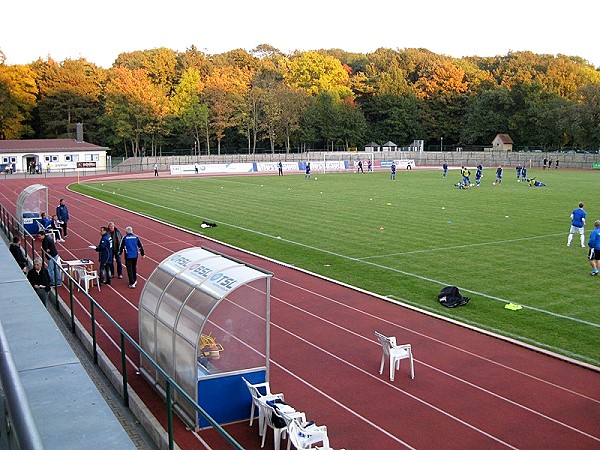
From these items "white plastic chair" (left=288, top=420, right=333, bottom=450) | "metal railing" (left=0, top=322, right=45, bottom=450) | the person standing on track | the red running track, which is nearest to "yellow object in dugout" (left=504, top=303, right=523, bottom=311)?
the red running track

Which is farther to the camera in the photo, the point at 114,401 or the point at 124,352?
the point at 114,401

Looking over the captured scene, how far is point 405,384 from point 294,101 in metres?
85.4

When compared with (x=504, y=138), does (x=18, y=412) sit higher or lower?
lower

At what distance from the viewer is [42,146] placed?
7244 centimetres

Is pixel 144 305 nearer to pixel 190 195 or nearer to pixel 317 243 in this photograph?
pixel 317 243

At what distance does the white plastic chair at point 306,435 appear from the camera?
25.2 feet

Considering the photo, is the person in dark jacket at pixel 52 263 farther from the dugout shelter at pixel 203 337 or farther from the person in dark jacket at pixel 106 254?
the dugout shelter at pixel 203 337

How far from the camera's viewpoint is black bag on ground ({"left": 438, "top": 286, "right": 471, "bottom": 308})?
1508cm

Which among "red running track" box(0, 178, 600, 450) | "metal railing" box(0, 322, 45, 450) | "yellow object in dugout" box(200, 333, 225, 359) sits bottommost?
"red running track" box(0, 178, 600, 450)

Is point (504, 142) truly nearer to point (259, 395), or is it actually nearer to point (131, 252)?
point (131, 252)

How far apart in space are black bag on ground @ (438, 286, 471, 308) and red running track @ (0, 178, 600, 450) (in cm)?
111

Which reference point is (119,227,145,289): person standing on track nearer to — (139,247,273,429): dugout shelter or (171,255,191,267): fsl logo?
(139,247,273,429): dugout shelter

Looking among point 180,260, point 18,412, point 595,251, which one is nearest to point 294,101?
point 595,251

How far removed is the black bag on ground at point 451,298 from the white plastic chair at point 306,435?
26.3 feet
